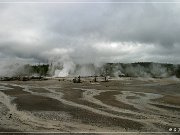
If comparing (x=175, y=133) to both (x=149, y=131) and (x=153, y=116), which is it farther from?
(x=153, y=116)

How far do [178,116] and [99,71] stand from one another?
421ft

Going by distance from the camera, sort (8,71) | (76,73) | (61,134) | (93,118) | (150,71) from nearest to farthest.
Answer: (61,134) → (93,118) → (76,73) → (8,71) → (150,71)

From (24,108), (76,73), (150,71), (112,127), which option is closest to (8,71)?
(76,73)

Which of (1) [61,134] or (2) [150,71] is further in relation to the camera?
(2) [150,71]

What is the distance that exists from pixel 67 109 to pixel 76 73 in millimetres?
102242

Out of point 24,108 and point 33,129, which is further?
point 24,108

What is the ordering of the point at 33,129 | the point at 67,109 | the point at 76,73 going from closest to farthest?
1. the point at 33,129
2. the point at 67,109
3. the point at 76,73

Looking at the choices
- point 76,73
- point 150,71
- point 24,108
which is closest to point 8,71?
point 76,73

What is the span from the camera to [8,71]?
14738cm

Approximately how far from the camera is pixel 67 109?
2522 centimetres


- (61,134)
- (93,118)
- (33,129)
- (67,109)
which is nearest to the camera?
(61,134)

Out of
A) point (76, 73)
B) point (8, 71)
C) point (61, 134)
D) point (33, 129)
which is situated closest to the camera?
point (61, 134)

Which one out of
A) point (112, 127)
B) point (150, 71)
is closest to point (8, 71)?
point (150, 71)

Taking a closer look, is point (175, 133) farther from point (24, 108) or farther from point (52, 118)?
point (24, 108)
